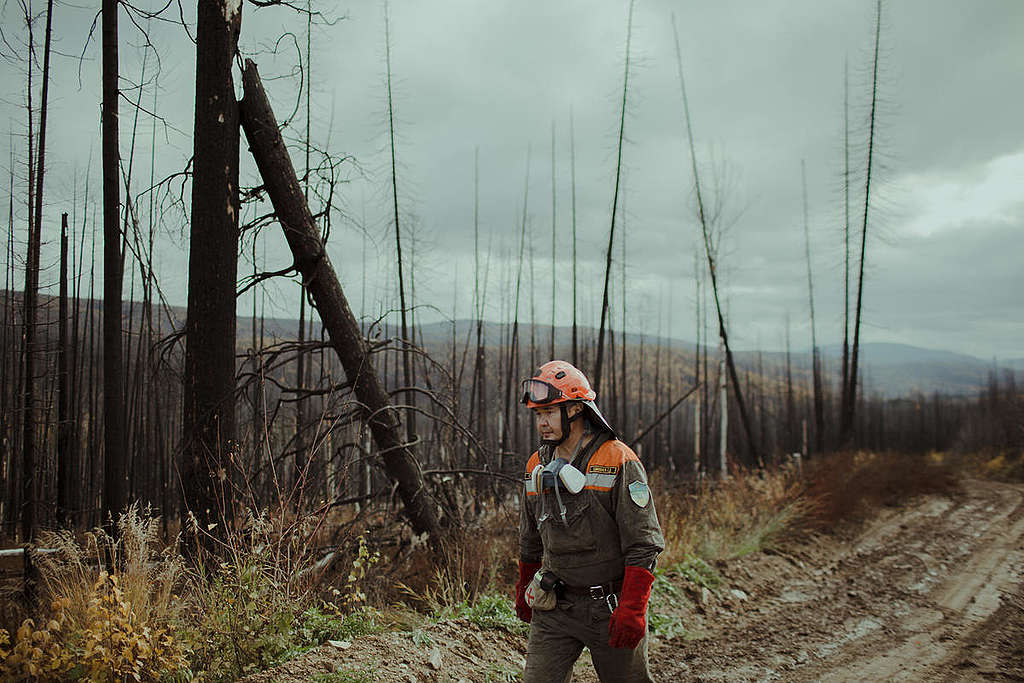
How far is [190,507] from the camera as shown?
5227 millimetres

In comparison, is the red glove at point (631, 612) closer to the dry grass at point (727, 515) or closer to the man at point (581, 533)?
the man at point (581, 533)

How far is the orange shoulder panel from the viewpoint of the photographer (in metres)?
2.95

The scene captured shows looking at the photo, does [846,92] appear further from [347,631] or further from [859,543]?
[347,631]

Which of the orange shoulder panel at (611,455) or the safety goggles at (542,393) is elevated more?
the safety goggles at (542,393)

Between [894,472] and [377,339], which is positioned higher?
[377,339]

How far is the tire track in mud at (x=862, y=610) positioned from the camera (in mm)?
5309

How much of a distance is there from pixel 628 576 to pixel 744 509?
836cm

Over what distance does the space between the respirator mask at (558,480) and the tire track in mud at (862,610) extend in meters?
2.93

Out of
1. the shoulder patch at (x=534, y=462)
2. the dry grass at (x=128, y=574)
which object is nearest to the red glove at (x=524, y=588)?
the shoulder patch at (x=534, y=462)

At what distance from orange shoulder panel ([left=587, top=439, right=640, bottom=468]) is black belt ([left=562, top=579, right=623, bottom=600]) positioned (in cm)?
53

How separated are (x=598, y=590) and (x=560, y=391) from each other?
899 mm

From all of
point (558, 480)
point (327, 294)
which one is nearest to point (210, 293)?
point (327, 294)

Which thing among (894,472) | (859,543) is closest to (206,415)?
(859,543)

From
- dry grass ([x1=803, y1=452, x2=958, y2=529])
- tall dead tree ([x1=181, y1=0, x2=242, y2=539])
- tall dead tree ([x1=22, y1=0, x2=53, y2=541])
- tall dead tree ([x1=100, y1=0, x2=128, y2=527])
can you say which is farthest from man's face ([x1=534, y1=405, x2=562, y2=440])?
dry grass ([x1=803, y1=452, x2=958, y2=529])
